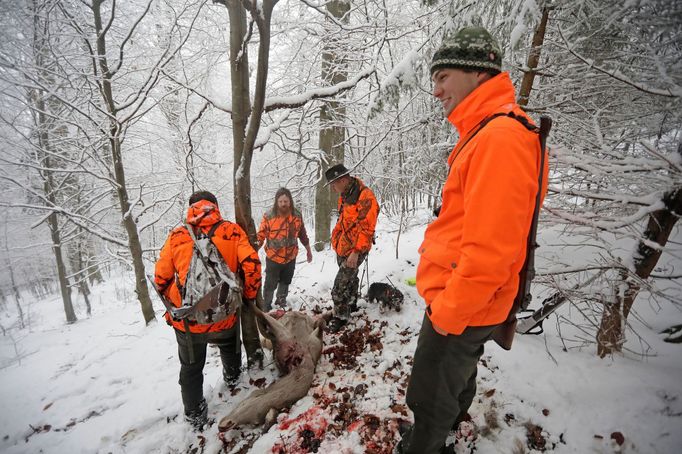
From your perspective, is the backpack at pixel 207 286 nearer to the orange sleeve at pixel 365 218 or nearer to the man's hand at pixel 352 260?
the man's hand at pixel 352 260

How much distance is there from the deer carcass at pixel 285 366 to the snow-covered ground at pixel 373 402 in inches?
4.8

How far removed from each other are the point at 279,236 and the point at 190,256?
2192 millimetres

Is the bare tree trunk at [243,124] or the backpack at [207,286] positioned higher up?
the bare tree trunk at [243,124]

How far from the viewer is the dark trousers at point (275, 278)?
4.75 metres

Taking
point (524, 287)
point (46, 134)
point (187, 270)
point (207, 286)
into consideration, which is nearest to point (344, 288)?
point (207, 286)

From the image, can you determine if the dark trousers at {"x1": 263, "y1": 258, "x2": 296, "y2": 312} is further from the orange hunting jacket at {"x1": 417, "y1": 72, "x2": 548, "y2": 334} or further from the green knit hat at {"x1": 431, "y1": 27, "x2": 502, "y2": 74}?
the green knit hat at {"x1": 431, "y1": 27, "x2": 502, "y2": 74}

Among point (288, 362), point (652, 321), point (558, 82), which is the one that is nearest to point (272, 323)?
point (288, 362)

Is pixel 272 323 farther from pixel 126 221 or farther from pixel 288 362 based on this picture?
pixel 126 221

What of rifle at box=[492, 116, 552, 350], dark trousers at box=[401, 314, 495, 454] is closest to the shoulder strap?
rifle at box=[492, 116, 552, 350]

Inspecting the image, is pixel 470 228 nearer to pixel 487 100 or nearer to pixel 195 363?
pixel 487 100

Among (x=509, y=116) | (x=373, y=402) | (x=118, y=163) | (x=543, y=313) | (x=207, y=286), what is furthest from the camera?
(x=118, y=163)

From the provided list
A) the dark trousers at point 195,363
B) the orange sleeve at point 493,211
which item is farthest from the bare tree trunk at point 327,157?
the orange sleeve at point 493,211

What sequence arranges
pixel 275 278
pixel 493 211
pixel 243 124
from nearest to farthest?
pixel 493 211 → pixel 243 124 → pixel 275 278

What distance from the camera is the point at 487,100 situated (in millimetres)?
1438
